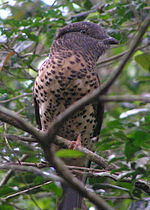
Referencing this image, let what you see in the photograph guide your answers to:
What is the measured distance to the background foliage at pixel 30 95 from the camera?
2557mm

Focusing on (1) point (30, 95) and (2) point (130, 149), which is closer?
(2) point (130, 149)

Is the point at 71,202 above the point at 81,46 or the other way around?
the other way around

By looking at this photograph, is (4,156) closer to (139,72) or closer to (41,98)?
(41,98)

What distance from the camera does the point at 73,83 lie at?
3902 mm

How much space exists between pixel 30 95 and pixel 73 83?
1026 mm

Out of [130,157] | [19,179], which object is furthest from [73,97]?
[130,157]

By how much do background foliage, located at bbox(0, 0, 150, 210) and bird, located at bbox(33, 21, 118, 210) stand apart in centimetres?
18

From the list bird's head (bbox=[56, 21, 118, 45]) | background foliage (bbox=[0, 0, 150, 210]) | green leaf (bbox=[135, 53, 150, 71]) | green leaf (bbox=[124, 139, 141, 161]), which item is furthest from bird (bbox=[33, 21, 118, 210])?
green leaf (bbox=[124, 139, 141, 161])

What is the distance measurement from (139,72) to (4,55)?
3207 millimetres

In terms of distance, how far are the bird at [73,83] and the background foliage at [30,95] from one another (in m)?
0.18

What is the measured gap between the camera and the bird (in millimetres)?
3896

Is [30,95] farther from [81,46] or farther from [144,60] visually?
[144,60]

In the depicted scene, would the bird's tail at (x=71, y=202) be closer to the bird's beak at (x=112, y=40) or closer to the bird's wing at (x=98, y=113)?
the bird's wing at (x=98, y=113)

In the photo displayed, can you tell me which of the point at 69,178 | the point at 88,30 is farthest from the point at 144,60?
the point at 69,178
